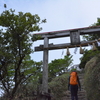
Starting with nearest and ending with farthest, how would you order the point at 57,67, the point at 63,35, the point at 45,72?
the point at 45,72 → the point at 63,35 → the point at 57,67

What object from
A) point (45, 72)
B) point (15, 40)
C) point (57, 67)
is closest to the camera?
point (15, 40)

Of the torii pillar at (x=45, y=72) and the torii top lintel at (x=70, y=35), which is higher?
the torii top lintel at (x=70, y=35)

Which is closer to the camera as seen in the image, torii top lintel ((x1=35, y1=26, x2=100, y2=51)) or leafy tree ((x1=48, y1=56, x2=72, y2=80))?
torii top lintel ((x1=35, y1=26, x2=100, y2=51))

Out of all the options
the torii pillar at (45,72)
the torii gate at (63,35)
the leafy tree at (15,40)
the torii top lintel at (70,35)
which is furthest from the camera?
the torii top lintel at (70,35)

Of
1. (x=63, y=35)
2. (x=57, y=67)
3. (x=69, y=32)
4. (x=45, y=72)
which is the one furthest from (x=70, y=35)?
(x=57, y=67)

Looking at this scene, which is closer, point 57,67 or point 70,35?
point 70,35

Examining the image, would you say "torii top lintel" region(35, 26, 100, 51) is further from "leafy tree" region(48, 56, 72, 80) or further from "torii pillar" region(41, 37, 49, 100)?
"leafy tree" region(48, 56, 72, 80)

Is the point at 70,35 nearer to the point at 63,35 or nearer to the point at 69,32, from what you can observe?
the point at 69,32

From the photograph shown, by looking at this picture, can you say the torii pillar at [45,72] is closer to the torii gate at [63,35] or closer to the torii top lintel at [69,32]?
the torii gate at [63,35]

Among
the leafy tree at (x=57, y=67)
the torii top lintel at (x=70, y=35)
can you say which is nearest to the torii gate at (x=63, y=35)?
the torii top lintel at (x=70, y=35)

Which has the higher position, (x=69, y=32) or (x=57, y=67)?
(x=69, y=32)

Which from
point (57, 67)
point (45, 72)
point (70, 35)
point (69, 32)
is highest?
point (69, 32)

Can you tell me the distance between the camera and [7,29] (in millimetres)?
4785

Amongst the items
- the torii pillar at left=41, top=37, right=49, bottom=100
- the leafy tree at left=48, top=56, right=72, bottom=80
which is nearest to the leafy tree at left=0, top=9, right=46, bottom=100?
the torii pillar at left=41, top=37, right=49, bottom=100
